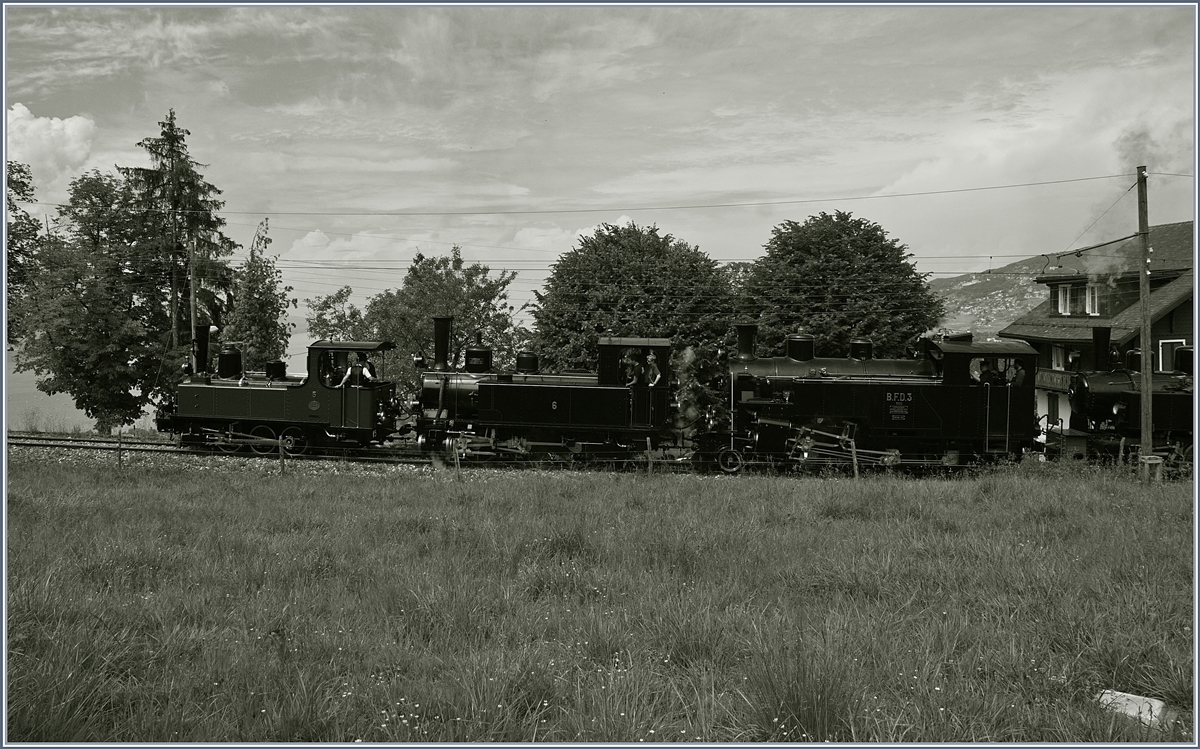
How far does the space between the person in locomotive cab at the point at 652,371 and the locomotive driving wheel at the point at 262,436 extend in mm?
8583

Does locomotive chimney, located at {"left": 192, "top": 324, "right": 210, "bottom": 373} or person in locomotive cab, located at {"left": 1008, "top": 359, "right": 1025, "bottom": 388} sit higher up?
locomotive chimney, located at {"left": 192, "top": 324, "right": 210, "bottom": 373}

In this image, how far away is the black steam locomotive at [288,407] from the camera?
17.9m

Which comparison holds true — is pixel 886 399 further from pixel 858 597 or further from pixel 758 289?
pixel 758 289

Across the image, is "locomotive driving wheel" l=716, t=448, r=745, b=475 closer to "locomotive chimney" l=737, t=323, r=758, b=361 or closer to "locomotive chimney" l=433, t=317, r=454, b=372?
"locomotive chimney" l=737, t=323, r=758, b=361

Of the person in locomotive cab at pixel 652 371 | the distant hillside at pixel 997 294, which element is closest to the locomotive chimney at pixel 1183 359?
the person in locomotive cab at pixel 652 371

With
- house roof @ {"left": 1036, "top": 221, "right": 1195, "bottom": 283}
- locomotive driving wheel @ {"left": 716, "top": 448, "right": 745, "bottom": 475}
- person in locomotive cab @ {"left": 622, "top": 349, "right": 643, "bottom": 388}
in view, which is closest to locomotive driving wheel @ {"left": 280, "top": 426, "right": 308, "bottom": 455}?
person in locomotive cab @ {"left": 622, "top": 349, "right": 643, "bottom": 388}

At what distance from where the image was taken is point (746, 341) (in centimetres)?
1873

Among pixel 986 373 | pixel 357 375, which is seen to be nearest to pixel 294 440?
pixel 357 375

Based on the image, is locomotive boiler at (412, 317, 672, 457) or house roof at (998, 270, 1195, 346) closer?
locomotive boiler at (412, 317, 672, 457)

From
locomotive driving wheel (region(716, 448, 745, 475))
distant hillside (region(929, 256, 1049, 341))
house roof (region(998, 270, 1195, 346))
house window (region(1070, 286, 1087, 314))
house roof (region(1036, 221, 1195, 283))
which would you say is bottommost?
locomotive driving wheel (region(716, 448, 745, 475))

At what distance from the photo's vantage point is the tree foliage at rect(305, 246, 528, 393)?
119ft

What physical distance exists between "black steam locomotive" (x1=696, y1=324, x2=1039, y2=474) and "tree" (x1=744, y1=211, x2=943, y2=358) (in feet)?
42.6

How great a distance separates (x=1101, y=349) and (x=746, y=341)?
346 inches

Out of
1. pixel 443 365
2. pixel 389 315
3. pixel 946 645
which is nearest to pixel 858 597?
pixel 946 645
